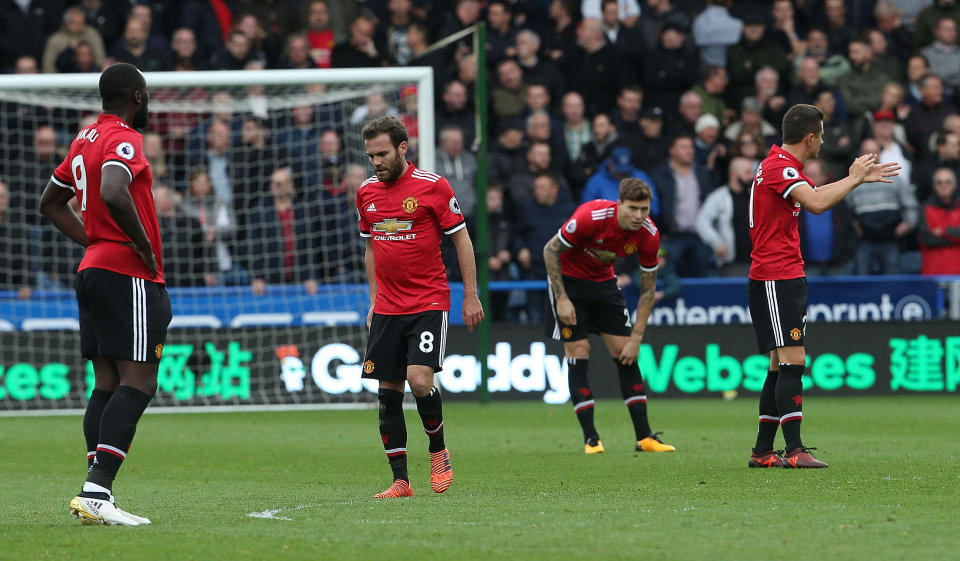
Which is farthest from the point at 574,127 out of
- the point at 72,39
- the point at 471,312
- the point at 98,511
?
the point at 98,511

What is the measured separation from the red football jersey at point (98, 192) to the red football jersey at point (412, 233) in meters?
1.42

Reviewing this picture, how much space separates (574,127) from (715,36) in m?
2.78

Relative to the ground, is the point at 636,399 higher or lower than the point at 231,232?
lower

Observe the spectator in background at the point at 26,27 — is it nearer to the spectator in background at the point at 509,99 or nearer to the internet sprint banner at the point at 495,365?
the internet sprint banner at the point at 495,365

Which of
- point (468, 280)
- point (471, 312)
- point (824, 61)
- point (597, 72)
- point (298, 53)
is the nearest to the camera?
point (471, 312)

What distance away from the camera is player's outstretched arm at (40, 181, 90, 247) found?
270 inches

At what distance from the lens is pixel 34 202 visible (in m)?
16.3

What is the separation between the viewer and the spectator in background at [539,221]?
658 inches

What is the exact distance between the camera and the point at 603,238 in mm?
10352

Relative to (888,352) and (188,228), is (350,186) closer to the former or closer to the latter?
(188,228)

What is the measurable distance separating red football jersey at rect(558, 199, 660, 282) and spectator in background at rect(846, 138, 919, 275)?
779 centimetres

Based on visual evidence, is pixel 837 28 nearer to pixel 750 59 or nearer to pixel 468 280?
pixel 750 59

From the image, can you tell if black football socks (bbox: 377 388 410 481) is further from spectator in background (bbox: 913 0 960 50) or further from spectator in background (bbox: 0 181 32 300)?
spectator in background (bbox: 913 0 960 50)

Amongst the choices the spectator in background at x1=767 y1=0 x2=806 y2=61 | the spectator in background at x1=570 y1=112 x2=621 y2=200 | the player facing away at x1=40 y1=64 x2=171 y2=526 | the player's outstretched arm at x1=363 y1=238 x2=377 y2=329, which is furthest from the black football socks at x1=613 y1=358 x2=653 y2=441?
the spectator in background at x1=767 y1=0 x2=806 y2=61
